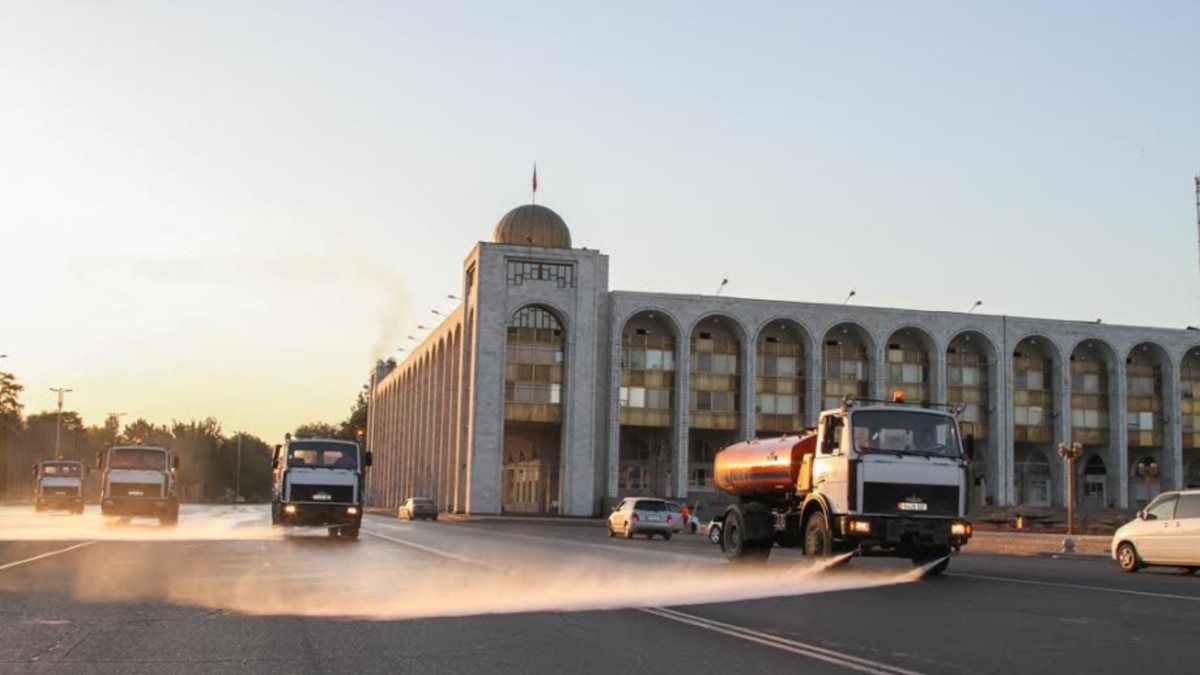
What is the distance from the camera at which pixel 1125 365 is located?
3381 inches

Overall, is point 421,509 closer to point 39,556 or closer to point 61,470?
point 61,470

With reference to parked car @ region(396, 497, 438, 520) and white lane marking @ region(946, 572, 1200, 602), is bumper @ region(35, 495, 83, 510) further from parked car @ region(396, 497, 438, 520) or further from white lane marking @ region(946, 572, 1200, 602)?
white lane marking @ region(946, 572, 1200, 602)

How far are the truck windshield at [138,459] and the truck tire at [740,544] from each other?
24260 mm

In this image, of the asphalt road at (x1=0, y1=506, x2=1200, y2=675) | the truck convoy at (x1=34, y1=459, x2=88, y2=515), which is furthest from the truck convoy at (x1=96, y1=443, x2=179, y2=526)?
the truck convoy at (x1=34, y1=459, x2=88, y2=515)

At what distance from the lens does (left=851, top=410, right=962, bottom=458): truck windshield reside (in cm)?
1933

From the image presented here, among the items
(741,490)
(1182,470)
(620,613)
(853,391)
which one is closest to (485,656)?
(620,613)

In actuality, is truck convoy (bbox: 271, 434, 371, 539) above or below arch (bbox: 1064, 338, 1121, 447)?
below

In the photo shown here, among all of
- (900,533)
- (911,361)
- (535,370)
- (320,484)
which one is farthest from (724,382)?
(900,533)

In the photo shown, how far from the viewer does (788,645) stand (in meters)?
10.8

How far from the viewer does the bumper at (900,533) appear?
61.7ft

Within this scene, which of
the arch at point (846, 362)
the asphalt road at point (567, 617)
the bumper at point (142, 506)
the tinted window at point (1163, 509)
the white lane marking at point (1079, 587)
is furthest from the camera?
the arch at point (846, 362)

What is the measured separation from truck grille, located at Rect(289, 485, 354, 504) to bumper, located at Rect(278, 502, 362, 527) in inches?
4.8

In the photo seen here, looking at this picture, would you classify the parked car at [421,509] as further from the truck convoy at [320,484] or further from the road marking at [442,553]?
the road marking at [442,553]

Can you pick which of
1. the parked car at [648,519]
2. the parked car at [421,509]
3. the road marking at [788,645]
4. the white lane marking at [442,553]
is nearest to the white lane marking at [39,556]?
the white lane marking at [442,553]
